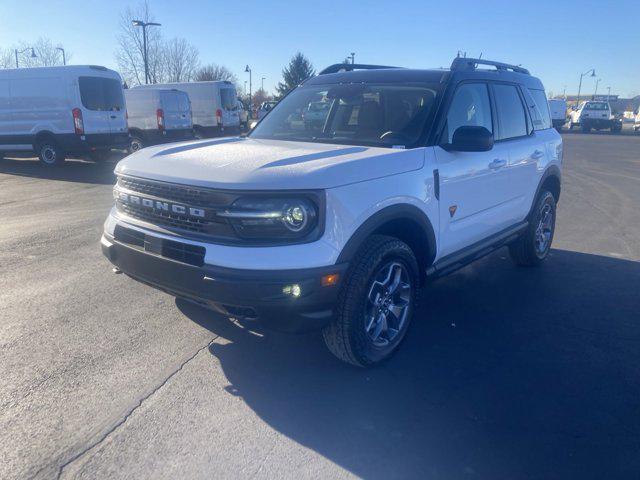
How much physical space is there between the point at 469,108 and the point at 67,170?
39.8 ft

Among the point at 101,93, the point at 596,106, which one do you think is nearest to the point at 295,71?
the point at 596,106

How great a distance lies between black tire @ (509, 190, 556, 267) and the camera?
19.1ft

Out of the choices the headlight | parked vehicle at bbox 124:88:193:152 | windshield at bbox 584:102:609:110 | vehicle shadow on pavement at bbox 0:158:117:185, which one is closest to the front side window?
the headlight

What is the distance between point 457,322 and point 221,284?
229cm

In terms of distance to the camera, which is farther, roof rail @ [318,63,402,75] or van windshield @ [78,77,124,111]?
van windshield @ [78,77,124,111]

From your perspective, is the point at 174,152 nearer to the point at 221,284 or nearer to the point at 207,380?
the point at 221,284

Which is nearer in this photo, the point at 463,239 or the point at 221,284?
the point at 221,284

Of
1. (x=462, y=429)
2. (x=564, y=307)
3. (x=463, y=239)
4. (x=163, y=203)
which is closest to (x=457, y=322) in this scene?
(x=463, y=239)

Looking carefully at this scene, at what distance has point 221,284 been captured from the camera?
2973 mm

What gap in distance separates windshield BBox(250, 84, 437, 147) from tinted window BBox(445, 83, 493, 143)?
0.70 ft

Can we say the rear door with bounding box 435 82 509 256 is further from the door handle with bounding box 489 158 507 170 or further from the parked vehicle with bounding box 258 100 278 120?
the parked vehicle with bounding box 258 100 278 120

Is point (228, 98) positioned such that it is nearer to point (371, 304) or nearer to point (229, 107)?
point (229, 107)

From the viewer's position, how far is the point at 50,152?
1405 cm

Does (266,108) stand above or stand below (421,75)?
above
